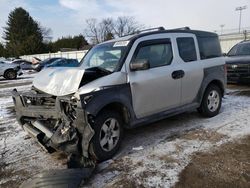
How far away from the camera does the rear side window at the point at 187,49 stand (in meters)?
5.33

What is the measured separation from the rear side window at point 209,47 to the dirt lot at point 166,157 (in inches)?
55.5

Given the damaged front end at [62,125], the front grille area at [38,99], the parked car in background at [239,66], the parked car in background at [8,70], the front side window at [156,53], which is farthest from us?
the parked car in background at [8,70]

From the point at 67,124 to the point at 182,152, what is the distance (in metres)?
1.84

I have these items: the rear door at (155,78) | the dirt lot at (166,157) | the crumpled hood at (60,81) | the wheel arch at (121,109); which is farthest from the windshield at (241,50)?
the crumpled hood at (60,81)

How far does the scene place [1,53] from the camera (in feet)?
218

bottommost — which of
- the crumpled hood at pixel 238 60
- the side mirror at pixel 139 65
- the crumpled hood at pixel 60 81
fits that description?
the crumpled hood at pixel 60 81

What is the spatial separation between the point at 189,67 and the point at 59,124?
2783 mm

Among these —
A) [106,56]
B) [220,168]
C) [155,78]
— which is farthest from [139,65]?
[220,168]

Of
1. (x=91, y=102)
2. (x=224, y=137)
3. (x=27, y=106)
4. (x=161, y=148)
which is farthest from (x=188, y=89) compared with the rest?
(x=27, y=106)

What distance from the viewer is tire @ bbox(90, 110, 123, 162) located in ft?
12.8

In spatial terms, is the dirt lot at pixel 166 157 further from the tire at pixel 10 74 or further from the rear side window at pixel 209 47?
the tire at pixel 10 74

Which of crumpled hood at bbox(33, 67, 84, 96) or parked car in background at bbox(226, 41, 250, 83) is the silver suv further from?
parked car in background at bbox(226, 41, 250, 83)

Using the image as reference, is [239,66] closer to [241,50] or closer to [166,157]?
[241,50]

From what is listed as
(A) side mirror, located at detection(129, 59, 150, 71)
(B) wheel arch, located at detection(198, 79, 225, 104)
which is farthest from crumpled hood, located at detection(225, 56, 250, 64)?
(A) side mirror, located at detection(129, 59, 150, 71)
